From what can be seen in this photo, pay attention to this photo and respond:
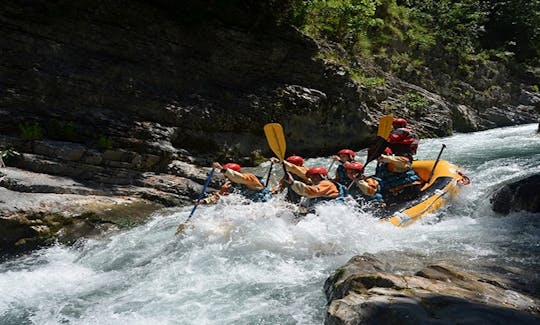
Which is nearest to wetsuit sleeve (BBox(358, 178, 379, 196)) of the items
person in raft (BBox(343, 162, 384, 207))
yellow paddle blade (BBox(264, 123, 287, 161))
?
person in raft (BBox(343, 162, 384, 207))

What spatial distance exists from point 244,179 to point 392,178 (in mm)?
2301

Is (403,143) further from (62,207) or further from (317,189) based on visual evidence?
(62,207)

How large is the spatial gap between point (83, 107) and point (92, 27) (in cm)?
186

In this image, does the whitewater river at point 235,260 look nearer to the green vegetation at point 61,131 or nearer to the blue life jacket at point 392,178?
the blue life jacket at point 392,178

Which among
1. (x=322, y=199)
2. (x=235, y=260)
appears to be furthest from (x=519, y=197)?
(x=235, y=260)

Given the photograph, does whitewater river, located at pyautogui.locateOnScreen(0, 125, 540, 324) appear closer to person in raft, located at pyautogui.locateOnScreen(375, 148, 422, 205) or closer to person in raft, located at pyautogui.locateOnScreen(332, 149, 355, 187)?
person in raft, located at pyautogui.locateOnScreen(375, 148, 422, 205)

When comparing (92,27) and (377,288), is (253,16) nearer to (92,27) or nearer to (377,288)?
(92,27)

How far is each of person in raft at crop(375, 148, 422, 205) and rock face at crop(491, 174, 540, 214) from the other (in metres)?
1.12

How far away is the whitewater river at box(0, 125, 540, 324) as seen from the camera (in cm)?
405

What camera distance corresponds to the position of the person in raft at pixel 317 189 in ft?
19.7

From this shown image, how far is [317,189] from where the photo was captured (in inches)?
240

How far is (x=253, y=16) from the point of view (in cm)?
1079

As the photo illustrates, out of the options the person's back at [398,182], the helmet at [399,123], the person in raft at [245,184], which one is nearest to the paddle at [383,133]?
the helmet at [399,123]

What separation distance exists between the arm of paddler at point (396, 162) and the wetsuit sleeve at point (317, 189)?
1163 millimetres
